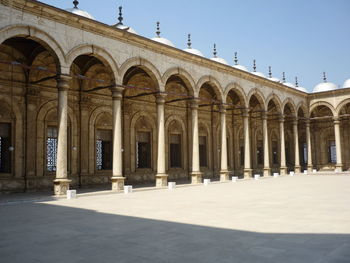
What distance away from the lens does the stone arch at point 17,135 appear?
54.6 ft

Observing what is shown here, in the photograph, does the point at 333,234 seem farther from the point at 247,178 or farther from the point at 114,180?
the point at 247,178

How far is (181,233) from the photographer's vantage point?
6.79m

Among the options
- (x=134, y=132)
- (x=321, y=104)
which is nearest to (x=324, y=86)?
(x=321, y=104)

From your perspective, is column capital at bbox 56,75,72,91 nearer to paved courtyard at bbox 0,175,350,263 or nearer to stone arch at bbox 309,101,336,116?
paved courtyard at bbox 0,175,350,263

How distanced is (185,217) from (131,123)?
14176 millimetres

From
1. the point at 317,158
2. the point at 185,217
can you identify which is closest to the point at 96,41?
the point at 185,217

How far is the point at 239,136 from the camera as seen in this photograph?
31703 mm

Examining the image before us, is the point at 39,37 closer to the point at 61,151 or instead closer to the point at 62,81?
the point at 62,81

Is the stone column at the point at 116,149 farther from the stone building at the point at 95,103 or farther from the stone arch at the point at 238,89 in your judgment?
the stone arch at the point at 238,89

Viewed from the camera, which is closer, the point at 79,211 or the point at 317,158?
the point at 79,211

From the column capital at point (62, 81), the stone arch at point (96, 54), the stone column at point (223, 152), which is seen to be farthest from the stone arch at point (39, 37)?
the stone column at point (223, 152)

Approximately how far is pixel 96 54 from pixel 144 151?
9.08 meters

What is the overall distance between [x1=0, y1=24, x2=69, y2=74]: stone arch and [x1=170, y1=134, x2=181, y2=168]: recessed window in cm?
1230

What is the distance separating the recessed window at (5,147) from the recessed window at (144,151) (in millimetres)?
8480
